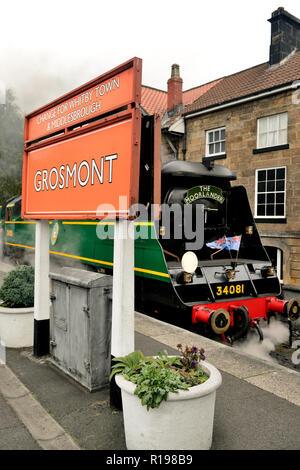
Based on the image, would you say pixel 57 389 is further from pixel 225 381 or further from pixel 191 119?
pixel 191 119

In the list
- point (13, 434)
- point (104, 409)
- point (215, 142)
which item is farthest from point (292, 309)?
point (215, 142)

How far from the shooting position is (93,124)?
393 centimetres

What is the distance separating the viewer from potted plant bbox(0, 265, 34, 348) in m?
5.35

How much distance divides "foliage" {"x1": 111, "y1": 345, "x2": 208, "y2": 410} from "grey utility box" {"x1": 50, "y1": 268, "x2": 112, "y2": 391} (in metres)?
0.82

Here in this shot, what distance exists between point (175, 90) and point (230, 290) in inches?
618

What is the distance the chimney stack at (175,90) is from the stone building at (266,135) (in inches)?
91.7

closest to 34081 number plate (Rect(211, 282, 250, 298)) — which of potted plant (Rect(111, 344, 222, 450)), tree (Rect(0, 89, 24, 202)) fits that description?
potted plant (Rect(111, 344, 222, 450))

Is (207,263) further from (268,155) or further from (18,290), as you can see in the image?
(268,155)

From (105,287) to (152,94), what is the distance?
20.2m

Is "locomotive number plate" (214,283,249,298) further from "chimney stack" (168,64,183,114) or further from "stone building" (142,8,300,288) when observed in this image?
"chimney stack" (168,64,183,114)

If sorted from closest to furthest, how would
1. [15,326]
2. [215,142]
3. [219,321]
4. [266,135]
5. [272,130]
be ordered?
[15,326] → [219,321] → [272,130] → [266,135] → [215,142]

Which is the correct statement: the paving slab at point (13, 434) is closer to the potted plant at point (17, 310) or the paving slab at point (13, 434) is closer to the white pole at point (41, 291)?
the white pole at point (41, 291)

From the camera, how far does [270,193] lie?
1430cm
